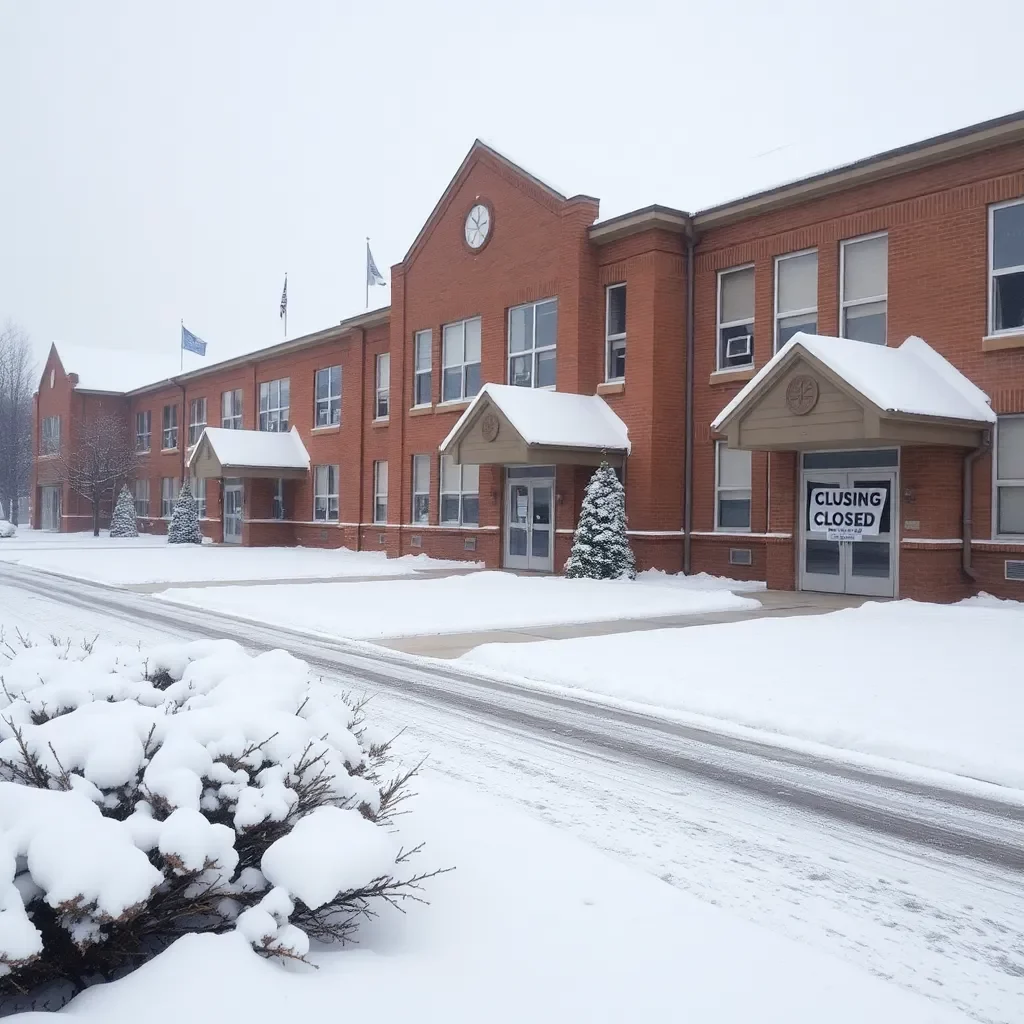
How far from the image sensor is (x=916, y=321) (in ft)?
59.7

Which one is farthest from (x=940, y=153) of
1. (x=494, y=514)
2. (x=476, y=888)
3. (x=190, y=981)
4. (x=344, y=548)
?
(x=344, y=548)

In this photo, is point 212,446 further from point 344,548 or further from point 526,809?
point 526,809

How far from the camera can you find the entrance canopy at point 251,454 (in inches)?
1414

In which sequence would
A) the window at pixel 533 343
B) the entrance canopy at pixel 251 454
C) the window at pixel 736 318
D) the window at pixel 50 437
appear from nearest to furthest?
the window at pixel 736 318, the window at pixel 533 343, the entrance canopy at pixel 251 454, the window at pixel 50 437

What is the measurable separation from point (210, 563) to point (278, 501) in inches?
448

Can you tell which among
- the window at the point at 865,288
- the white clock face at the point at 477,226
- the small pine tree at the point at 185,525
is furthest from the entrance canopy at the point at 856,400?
the small pine tree at the point at 185,525

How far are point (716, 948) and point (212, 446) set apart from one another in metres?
34.8

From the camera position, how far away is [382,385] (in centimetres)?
3297

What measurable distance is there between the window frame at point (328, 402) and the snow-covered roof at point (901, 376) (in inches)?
791

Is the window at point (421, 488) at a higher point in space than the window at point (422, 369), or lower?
lower

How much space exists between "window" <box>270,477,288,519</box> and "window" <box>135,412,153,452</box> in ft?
53.9

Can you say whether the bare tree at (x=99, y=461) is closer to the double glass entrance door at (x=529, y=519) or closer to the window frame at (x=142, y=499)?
the window frame at (x=142, y=499)

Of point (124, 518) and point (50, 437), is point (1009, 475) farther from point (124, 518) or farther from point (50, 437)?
point (50, 437)

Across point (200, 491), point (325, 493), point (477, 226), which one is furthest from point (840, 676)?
point (200, 491)
